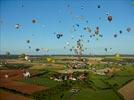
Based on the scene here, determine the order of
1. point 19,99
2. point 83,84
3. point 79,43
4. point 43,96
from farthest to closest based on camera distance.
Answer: point 79,43, point 83,84, point 43,96, point 19,99

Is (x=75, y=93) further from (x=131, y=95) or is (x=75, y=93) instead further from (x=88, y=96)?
(x=131, y=95)

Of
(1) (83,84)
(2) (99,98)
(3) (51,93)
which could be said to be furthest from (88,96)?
(1) (83,84)

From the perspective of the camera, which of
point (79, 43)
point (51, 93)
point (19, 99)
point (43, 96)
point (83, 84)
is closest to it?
point (19, 99)

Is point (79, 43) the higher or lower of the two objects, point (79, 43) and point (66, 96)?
the higher

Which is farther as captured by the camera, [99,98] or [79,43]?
[79,43]

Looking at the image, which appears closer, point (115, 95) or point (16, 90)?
point (115, 95)

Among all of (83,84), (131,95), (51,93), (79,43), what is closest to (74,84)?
(83,84)

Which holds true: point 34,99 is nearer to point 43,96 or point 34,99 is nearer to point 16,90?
point 43,96

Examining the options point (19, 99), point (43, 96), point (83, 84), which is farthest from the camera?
point (83, 84)

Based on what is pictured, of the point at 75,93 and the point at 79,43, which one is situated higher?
the point at 79,43
